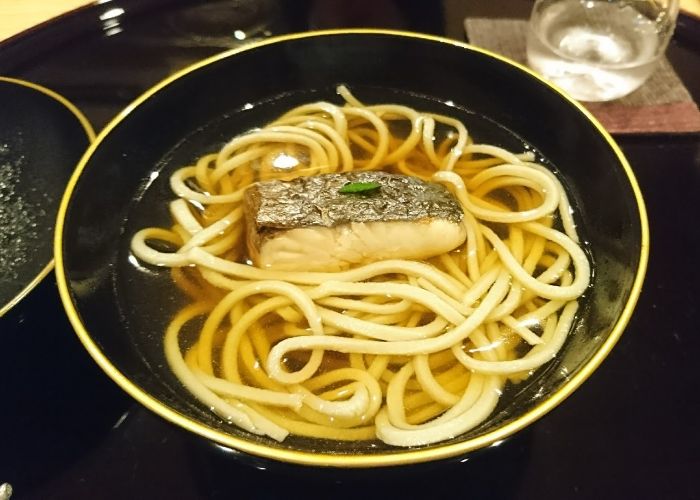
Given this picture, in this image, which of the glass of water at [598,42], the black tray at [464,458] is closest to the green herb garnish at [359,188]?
the black tray at [464,458]

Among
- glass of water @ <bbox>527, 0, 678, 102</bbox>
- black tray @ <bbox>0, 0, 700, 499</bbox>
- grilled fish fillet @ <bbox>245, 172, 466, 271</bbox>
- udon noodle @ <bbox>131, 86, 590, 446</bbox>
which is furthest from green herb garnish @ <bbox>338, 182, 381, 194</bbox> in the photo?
glass of water @ <bbox>527, 0, 678, 102</bbox>

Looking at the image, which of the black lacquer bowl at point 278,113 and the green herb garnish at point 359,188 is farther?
the green herb garnish at point 359,188

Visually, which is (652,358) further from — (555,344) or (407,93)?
(407,93)

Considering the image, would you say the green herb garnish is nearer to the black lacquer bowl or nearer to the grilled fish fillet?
the grilled fish fillet

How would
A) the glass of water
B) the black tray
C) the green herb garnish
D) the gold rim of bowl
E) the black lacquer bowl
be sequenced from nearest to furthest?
the black lacquer bowl → the black tray → the gold rim of bowl → the green herb garnish → the glass of water

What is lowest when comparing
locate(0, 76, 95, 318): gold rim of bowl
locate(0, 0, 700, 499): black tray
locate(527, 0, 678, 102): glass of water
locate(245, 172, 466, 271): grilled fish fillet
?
locate(0, 0, 700, 499): black tray

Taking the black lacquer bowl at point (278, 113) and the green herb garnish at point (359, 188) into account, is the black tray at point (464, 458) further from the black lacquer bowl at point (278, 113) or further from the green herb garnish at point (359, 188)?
the green herb garnish at point (359, 188)

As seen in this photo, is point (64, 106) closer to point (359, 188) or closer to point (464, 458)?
point (359, 188)
